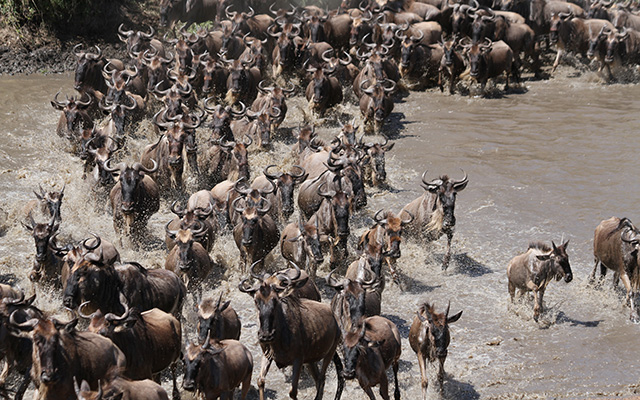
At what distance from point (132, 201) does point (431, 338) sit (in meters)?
7.06

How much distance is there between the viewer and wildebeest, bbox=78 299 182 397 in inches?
387

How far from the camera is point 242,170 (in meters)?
18.1

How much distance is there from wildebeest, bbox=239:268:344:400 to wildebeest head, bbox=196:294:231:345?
0.38 m

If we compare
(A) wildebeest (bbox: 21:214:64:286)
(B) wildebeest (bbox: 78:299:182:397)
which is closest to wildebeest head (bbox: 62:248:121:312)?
(B) wildebeest (bbox: 78:299:182:397)

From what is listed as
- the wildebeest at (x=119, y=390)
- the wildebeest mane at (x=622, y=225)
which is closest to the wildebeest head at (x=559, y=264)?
the wildebeest mane at (x=622, y=225)

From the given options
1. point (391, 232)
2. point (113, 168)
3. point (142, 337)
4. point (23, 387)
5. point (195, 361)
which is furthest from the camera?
point (113, 168)

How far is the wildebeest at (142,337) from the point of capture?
984 centimetres

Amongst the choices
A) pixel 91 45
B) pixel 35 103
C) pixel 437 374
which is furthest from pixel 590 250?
pixel 91 45

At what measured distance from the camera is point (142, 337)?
10.1 m

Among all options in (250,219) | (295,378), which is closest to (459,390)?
(295,378)

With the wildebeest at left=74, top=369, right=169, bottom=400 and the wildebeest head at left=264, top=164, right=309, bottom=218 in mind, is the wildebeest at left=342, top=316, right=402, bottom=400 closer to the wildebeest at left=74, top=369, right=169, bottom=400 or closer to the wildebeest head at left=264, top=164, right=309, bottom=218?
the wildebeest at left=74, top=369, right=169, bottom=400

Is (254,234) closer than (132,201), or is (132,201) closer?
(254,234)

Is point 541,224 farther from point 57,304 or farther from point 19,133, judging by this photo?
point 19,133

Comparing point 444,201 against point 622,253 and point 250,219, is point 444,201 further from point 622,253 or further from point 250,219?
point 250,219
